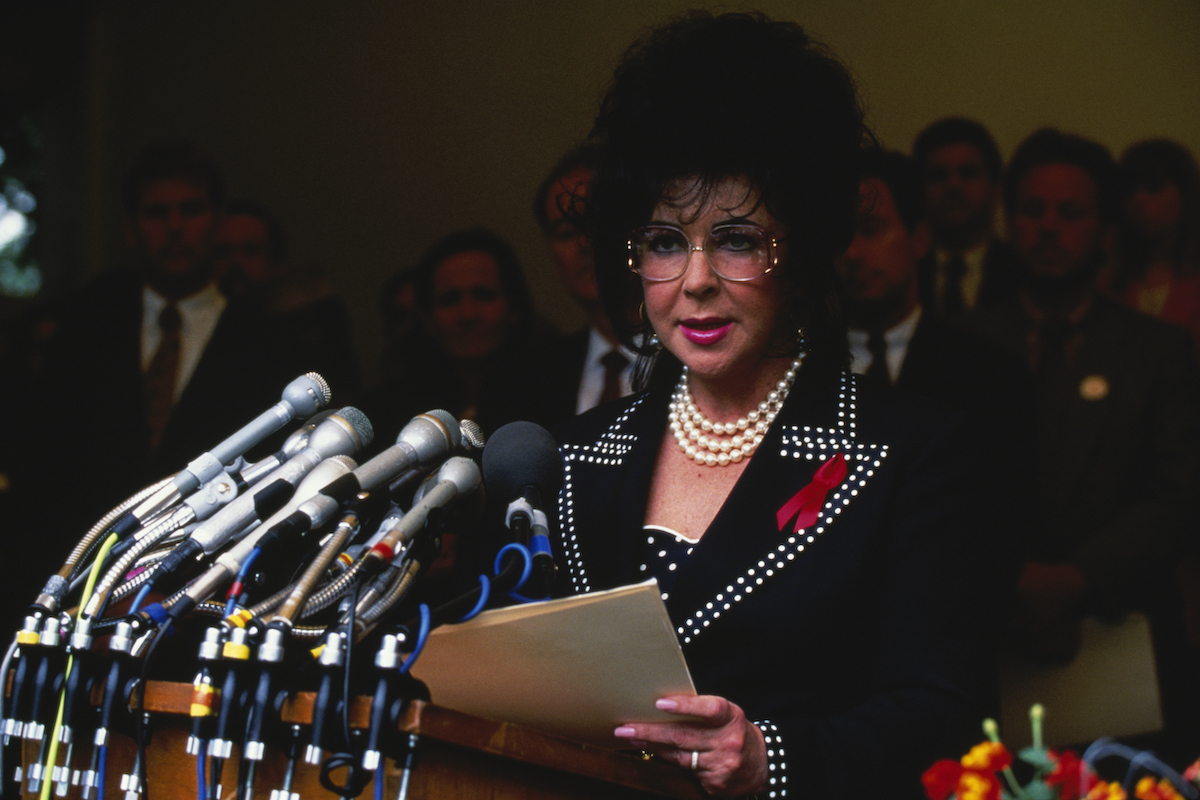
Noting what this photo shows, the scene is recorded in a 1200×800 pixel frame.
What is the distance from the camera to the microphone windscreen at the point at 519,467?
1.20m

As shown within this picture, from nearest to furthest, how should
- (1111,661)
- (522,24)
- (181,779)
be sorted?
(181,779) < (1111,661) < (522,24)

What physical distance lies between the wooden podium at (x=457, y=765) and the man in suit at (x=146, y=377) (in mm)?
1782

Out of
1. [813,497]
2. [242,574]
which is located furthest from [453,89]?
[242,574]

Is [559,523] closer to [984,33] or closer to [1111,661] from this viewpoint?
[1111,661]

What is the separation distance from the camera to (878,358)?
2652 mm

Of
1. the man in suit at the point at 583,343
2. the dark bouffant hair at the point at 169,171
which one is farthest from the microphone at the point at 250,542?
the dark bouffant hair at the point at 169,171


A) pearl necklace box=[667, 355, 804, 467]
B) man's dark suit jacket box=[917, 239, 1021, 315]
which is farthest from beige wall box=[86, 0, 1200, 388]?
pearl necklace box=[667, 355, 804, 467]

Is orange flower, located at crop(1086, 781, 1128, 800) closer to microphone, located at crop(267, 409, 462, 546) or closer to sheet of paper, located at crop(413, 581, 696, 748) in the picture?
sheet of paper, located at crop(413, 581, 696, 748)

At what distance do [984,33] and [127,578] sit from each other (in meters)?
4.09

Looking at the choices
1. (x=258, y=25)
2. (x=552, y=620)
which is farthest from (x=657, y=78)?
(x=258, y=25)

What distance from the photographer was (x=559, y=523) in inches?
66.4

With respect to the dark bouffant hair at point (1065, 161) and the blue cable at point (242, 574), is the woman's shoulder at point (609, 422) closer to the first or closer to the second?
the blue cable at point (242, 574)

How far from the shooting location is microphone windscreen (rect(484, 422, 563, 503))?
1.20m

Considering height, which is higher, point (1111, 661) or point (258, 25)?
point (258, 25)
